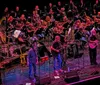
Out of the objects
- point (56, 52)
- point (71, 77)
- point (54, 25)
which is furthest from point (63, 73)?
point (54, 25)

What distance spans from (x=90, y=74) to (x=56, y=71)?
1.34 m

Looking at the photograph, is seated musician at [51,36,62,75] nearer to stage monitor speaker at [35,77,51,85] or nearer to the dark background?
stage monitor speaker at [35,77,51,85]

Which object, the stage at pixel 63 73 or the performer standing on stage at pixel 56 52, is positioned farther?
the performer standing on stage at pixel 56 52

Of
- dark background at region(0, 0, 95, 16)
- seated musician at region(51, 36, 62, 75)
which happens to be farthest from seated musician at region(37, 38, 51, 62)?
dark background at region(0, 0, 95, 16)

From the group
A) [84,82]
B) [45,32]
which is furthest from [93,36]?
[45,32]

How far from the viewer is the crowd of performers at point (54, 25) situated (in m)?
14.8

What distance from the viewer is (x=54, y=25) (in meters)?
16.9

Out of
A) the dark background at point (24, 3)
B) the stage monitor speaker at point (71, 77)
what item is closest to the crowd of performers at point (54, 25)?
the dark background at point (24, 3)

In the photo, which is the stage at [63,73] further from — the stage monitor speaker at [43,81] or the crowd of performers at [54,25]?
the crowd of performers at [54,25]

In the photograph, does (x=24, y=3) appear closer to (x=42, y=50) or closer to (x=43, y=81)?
(x=42, y=50)

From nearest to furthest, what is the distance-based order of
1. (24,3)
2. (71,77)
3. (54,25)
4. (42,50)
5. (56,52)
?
(71,77), (56,52), (42,50), (54,25), (24,3)

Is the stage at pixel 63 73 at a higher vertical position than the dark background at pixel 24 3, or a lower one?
lower

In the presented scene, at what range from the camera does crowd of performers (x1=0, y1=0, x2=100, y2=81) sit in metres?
14.8

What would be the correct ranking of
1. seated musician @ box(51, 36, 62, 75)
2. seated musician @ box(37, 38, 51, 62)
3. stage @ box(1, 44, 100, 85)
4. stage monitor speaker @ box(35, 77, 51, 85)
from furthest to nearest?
1. seated musician @ box(37, 38, 51, 62)
2. seated musician @ box(51, 36, 62, 75)
3. stage @ box(1, 44, 100, 85)
4. stage monitor speaker @ box(35, 77, 51, 85)
